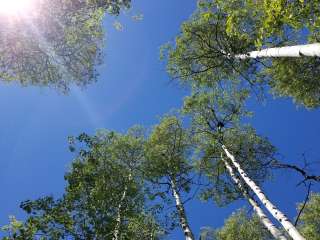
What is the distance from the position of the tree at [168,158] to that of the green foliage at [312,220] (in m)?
9.09

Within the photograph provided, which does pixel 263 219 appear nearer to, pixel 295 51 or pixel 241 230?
pixel 295 51

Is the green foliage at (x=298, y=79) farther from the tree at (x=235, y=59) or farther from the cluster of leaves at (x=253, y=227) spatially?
the cluster of leaves at (x=253, y=227)

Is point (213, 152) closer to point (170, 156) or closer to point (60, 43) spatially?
point (170, 156)

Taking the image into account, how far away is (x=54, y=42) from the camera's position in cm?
1370

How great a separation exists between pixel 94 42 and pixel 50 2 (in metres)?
2.87

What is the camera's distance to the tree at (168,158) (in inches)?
686

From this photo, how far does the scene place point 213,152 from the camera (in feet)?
63.1

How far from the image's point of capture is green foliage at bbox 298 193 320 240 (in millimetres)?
22828

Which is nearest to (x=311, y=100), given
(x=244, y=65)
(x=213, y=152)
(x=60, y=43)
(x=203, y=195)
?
(x=244, y=65)

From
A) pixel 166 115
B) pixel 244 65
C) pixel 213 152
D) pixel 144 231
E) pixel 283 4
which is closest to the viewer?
pixel 283 4

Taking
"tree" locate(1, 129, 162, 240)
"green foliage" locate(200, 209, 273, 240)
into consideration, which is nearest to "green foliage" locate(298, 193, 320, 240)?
"green foliage" locate(200, 209, 273, 240)

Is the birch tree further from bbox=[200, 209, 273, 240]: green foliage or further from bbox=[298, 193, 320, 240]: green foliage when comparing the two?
bbox=[298, 193, 320, 240]: green foliage

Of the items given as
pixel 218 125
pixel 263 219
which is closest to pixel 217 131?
pixel 218 125

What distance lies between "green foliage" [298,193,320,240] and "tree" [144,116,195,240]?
909cm
